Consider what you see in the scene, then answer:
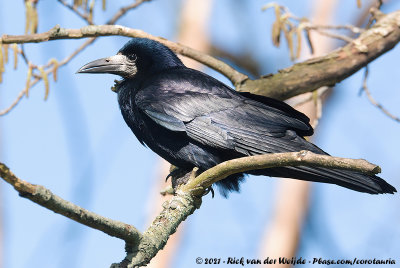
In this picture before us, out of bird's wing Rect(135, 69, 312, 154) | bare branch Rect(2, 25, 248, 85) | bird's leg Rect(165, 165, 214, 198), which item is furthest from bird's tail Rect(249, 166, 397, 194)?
bare branch Rect(2, 25, 248, 85)

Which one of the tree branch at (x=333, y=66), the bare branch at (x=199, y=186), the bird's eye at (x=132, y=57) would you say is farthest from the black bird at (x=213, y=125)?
the bare branch at (x=199, y=186)

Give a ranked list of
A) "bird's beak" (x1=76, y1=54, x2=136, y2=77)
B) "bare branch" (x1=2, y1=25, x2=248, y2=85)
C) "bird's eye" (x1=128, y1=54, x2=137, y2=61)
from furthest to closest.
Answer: "bird's eye" (x1=128, y1=54, x2=137, y2=61), "bird's beak" (x1=76, y1=54, x2=136, y2=77), "bare branch" (x1=2, y1=25, x2=248, y2=85)

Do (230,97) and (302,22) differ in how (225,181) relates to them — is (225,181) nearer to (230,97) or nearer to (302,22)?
(230,97)

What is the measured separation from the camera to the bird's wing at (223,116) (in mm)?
4812

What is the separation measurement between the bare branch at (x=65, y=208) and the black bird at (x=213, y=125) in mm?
1687

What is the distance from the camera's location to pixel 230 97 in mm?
5164

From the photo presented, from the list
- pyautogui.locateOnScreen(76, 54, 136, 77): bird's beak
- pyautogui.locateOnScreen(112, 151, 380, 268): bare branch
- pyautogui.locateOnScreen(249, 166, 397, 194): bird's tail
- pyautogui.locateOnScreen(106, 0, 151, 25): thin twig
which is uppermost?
pyautogui.locateOnScreen(106, 0, 151, 25): thin twig

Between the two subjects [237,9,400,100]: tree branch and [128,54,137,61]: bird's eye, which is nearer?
[237,9,400,100]: tree branch

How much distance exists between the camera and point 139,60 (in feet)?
18.9

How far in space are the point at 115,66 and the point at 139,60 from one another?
0.74 feet

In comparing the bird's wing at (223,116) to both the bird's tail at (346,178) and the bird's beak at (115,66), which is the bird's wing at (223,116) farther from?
the bird's beak at (115,66)

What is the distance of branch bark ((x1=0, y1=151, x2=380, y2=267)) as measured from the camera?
8.63ft

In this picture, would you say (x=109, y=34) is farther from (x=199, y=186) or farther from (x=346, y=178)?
(x=346, y=178)

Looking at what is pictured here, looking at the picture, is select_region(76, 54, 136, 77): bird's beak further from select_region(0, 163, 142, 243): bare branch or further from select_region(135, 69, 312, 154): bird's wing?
select_region(0, 163, 142, 243): bare branch
